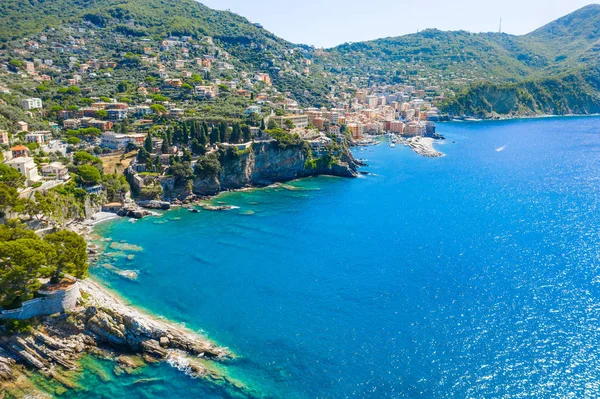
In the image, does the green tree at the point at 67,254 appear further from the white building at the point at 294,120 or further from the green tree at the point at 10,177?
the white building at the point at 294,120

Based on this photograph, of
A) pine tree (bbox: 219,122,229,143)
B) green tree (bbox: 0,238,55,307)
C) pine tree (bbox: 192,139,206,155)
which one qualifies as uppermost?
pine tree (bbox: 219,122,229,143)

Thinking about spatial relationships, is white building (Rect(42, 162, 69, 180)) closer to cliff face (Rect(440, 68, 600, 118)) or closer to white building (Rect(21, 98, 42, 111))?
white building (Rect(21, 98, 42, 111))

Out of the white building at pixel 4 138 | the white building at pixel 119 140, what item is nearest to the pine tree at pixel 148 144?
the white building at pixel 119 140

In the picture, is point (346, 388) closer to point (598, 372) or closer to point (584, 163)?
point (598, 372)

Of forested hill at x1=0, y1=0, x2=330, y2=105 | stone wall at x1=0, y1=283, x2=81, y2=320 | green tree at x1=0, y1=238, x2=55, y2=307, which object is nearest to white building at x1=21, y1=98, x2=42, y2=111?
forested hill at x1=0, y1=0, x2=330, y2=105

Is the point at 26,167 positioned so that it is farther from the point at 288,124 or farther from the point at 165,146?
the point at 288,124

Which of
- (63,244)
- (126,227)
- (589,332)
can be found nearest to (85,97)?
(126,227)

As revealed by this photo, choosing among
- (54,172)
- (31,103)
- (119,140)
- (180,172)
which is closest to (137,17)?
(31,103)
